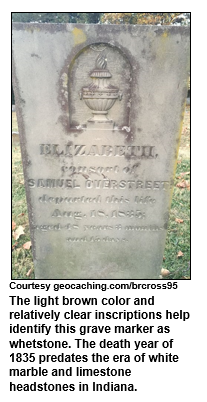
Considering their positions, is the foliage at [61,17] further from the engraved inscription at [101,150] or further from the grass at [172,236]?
the engraved inscription at [101,150]

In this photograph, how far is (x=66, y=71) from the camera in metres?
2.08

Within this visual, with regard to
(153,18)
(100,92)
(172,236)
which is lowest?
(172,236)

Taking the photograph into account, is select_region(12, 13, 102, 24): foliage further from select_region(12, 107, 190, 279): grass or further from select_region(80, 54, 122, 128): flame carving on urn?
select_region(80, 54, 122, 128): flame carving on urn

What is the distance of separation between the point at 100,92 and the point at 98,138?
0.34m

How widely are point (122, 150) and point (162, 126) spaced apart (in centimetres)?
36

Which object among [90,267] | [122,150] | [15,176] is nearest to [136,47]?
[122,150]

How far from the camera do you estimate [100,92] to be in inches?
83.8

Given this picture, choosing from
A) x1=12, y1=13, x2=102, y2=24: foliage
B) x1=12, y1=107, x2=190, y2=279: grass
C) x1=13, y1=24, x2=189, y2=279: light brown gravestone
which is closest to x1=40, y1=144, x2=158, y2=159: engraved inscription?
x1=13, y1=24, x2=189, y2=279: light brown gravestone

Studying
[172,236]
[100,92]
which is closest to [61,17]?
[172,236]

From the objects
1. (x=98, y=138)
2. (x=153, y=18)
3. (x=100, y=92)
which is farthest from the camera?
(x=153, y=18)

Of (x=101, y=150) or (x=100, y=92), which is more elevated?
(x=100, y=92)

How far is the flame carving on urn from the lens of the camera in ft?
6.86

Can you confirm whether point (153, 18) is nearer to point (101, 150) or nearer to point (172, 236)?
point (172, 236)

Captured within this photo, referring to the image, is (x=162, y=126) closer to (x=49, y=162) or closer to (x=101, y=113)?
(x=101, y=113)
